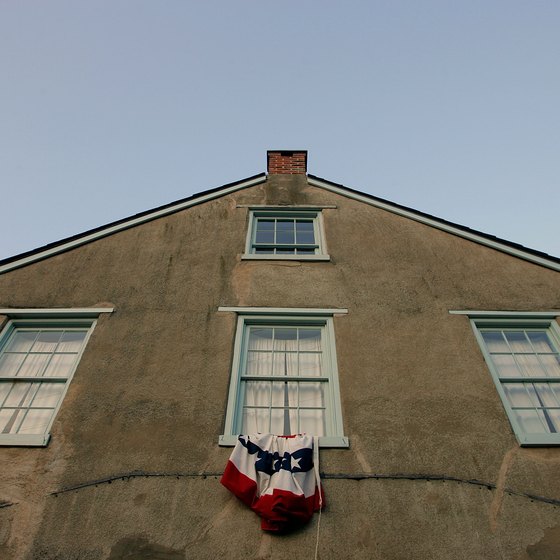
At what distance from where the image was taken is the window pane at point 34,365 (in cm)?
658

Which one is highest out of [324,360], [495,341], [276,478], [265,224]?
[265,224]

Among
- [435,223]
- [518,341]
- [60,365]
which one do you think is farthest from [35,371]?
[435,223]

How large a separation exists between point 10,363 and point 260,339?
357cm

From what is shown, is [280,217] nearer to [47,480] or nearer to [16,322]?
[16,322]

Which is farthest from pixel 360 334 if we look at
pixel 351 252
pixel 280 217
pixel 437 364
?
pixel 280 217

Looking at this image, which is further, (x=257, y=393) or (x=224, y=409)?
(x=257, y=393)

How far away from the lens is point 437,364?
6.41 m

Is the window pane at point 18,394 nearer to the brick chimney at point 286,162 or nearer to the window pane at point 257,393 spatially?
the window pane at point 257,393

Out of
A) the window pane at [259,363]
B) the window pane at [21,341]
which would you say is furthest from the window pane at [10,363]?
the window pane at [259,363]

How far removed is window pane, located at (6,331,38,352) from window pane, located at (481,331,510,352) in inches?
267

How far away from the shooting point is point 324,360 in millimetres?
6594

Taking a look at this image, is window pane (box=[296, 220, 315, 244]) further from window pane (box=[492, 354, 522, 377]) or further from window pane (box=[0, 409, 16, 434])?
window pane (box=[0, 409, 16, 434])

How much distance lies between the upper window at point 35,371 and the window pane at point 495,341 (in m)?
5.90

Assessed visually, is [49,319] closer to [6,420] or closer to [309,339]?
[6,420]
